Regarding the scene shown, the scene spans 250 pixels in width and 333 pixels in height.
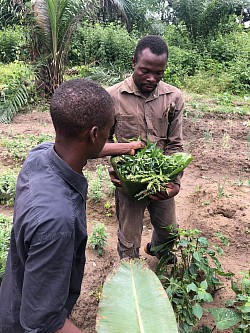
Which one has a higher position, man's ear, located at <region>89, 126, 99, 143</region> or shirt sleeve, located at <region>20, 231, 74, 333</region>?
man's ear, located at <region>89, 126, 99, 143</region>

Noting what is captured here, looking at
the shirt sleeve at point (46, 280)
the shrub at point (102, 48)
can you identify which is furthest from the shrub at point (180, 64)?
the shirt sleeve at point (46, 280)

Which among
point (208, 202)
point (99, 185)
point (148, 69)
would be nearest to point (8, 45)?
point (99, 185)

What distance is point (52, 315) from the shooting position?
1.32 meters

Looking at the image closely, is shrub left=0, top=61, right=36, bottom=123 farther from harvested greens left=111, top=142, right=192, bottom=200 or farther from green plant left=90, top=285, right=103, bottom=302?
harvested greens left=111, top=142, right=192, bottom=200

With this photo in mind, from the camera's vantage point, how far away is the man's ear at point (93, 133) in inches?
57.7

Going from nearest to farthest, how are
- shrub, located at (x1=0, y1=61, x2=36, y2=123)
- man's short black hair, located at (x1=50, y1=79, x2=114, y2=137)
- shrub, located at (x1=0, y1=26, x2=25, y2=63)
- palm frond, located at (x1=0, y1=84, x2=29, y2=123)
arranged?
man's short black hair, located at (x1=50, y1=79, x2=114, y2=137) < palm frond, located at (x1=0, y1=84, x2=29, y2=123) < shrub, located at (x1=0, y1=61, x2=36, y2=123) < shrub, located at (x1=0, y1=26, x2=25, y2=63)

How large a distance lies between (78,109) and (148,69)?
1.28 m

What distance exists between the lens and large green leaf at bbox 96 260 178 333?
163 cm

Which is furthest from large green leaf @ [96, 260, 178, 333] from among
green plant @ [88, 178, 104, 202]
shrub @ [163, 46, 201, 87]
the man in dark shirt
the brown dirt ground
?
shrub @ [163, 46, 201, 87]

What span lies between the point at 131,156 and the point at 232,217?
6.75 ft

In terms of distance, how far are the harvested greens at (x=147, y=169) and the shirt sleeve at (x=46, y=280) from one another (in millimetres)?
1182

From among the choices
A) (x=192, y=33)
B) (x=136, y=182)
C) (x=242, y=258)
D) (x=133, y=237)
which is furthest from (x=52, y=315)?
(x=192, y=33)

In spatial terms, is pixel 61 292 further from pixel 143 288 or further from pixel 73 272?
pixel 143 288

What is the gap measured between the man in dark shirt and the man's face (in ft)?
3.64
